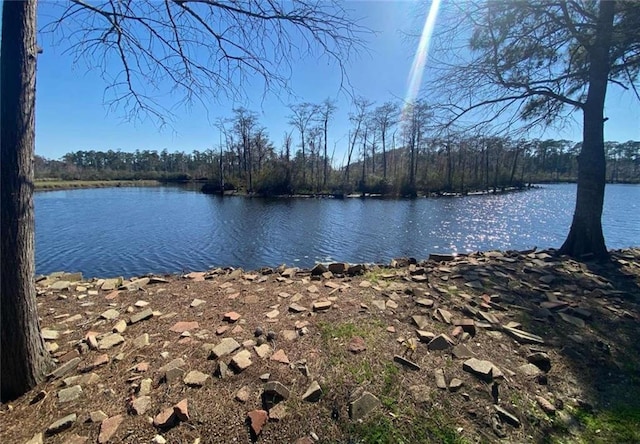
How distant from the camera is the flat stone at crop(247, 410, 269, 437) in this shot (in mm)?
1740

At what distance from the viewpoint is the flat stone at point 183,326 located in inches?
107

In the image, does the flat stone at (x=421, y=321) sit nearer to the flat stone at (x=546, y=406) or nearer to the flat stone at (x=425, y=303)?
the flat stone at (x=425, y=303)

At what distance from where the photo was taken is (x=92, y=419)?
1810mm

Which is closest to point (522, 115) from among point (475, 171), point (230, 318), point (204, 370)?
point (230, 318)

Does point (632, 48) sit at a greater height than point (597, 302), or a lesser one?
greater

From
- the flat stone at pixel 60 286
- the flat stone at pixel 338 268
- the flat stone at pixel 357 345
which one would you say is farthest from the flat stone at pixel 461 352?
the flat stone at pixel 60 286

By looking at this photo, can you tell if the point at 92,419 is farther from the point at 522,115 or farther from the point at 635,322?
the point at 522,115

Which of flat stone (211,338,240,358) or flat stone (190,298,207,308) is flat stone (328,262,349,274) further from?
flat stone (211,338,240,358)

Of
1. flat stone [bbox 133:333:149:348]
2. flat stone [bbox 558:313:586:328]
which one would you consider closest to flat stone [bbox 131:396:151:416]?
flat stone [bbox 133:333:149:348]

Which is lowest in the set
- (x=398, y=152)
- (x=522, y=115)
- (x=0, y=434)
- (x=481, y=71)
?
(x=0, y=434)

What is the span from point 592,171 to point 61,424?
25.8 ft

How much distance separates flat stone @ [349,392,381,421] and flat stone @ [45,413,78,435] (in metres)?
1.68

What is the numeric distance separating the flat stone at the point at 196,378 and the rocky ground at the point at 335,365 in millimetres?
10

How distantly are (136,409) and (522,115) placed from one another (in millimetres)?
7864
